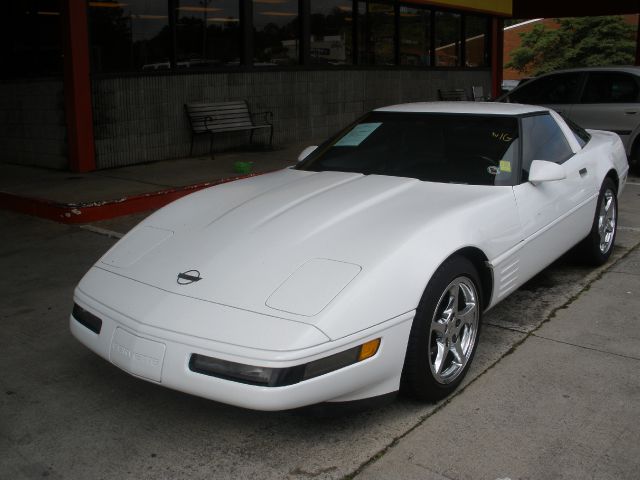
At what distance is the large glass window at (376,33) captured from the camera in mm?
13836

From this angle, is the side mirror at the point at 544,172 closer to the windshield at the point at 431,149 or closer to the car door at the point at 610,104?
the windshield at the point at 431,149

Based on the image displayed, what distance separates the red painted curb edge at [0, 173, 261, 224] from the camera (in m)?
7.11

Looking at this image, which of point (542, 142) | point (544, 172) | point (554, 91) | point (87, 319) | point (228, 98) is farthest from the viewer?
point (228, 98)

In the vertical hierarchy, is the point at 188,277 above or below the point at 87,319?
above

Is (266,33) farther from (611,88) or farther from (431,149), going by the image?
(431,149)

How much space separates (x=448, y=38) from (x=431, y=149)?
13244 millimetres

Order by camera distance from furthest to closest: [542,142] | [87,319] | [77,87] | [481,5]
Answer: [481,5] → [77,87] → [542,142] → [87,319]

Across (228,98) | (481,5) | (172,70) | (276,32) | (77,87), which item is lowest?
(228,98)

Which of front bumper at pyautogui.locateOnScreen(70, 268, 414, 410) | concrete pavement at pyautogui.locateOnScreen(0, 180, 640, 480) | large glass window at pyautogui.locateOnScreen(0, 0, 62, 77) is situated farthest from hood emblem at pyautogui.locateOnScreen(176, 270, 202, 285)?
large glass window at pyautogui.locateOnScreen(0, 0, 62, 77)

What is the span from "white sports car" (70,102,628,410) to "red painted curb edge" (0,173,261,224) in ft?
9.94

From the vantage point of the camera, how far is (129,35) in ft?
31.7

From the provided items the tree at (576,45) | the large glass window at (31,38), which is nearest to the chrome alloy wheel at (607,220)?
the large glass window at (31,38)

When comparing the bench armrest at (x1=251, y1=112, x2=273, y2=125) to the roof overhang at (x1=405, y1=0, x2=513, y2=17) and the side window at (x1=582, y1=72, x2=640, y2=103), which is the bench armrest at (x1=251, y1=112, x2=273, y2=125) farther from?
the side window at (x1=582, y1=72, x2=640, y2=103)

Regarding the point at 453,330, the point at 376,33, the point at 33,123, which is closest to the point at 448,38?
the point at 376,33
